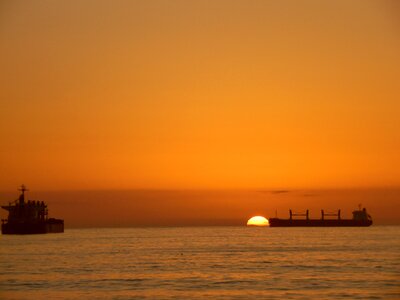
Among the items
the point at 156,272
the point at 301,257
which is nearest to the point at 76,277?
the point at 156,272

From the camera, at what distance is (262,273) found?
2625 inches

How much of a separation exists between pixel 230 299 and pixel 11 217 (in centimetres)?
14069

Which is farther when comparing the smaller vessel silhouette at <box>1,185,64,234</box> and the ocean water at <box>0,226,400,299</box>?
the smaller vessel silhouette at <box>1,185,64,234</box>

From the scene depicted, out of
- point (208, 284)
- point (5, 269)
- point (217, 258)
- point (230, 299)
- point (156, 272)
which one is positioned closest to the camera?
point (230, 299)

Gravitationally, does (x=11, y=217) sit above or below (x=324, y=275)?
above

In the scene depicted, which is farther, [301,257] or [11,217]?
[11,217]

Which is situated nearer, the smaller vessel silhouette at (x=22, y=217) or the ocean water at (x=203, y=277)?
the ocean water at (x=203, y=277)

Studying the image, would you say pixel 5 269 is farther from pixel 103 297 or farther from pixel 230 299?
pixel 230 299

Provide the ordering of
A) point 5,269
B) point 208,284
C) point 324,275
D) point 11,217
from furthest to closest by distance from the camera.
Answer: point 11,217 → point 5,269 → point 324,275 → point 208,284

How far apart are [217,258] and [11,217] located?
105 metres

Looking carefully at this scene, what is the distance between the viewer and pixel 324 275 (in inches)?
2539

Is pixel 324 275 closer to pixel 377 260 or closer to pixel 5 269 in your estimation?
pixel 377 260

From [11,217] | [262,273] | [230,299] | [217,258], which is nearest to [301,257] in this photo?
[217,258]

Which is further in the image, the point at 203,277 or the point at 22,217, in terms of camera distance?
the point at 22,217
